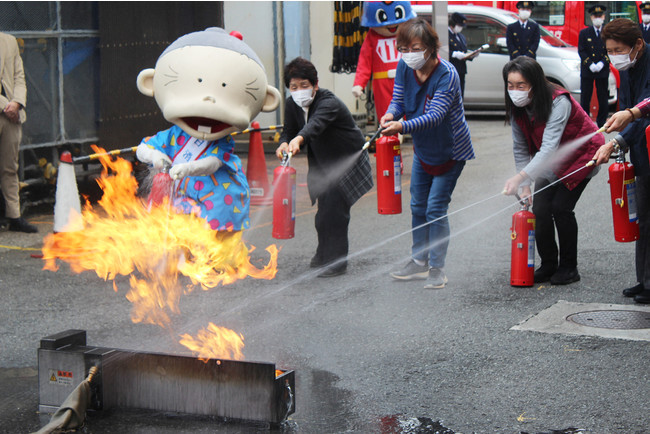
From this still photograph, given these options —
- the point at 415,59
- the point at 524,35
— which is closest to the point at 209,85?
the point at 415,59

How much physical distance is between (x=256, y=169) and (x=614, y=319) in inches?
203

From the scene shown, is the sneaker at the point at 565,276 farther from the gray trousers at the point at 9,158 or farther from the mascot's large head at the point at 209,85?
the gray trousers at the point at 9,158

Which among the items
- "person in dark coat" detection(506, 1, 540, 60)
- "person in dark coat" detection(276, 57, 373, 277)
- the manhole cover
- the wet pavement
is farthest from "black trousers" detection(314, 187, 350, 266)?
"person in dark coat" detection(506, 1, 540, 60)

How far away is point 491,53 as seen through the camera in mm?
18938

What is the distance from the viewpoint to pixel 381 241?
8.80 metres

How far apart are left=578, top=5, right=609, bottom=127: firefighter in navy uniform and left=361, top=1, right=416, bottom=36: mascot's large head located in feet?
16.9

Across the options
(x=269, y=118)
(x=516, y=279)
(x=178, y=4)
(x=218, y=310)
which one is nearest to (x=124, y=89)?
(x=178, y=4)

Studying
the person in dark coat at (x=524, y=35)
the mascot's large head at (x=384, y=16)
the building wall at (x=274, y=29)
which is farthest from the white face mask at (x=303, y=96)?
the person in dark coat at (x=524, y=35)

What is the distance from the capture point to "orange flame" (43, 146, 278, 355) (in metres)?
6.00

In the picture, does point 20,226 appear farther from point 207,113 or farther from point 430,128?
point 430,128

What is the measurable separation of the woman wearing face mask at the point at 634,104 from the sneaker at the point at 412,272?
1654mm

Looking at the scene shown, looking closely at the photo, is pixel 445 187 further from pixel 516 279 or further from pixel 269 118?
pixel 269 118

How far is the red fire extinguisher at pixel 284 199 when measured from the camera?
693cm

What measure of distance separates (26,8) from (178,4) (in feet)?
7.69
